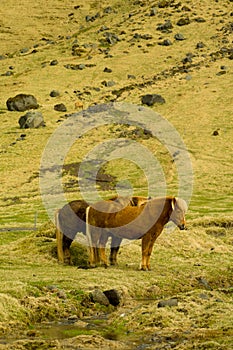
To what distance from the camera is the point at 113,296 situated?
2289 cm

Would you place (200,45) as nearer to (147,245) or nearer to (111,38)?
(111,38)

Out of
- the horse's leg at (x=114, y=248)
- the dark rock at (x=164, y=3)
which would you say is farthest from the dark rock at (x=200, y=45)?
the horse's leg at (x=114, y=248)

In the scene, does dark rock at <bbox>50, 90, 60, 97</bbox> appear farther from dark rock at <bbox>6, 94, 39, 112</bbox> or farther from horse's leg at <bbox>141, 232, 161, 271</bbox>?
horse's leg at <bbox>141, 232, 161, 271</bbox>

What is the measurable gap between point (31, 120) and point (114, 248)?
66301mm

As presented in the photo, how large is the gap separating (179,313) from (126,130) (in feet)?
227

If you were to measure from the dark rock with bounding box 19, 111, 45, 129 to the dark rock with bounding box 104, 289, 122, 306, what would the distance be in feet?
232

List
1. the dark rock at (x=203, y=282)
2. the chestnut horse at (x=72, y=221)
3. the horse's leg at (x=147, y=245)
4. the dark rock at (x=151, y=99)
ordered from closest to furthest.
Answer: the dark rock at (x=203, y=282) → the horse's leg at (x=147, y=245) → the chestnut horse at (x=72, y=221) → the dark rock at (x=151, y=99)

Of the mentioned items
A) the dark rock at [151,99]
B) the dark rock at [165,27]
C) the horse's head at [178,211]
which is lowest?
the dark rock at [151,99]

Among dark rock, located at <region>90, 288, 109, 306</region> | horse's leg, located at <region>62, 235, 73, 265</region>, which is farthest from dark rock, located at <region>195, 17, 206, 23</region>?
dark rock, located at <region>90, 288, 109, 306</region>

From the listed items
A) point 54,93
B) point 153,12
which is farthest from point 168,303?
point 153,12

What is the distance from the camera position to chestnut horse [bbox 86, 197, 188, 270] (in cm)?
2670

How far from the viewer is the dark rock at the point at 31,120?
92.2 metres

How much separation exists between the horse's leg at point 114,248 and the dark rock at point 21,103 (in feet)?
245

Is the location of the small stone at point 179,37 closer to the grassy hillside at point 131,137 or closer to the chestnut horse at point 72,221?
the grassy hillside at point 131,137
